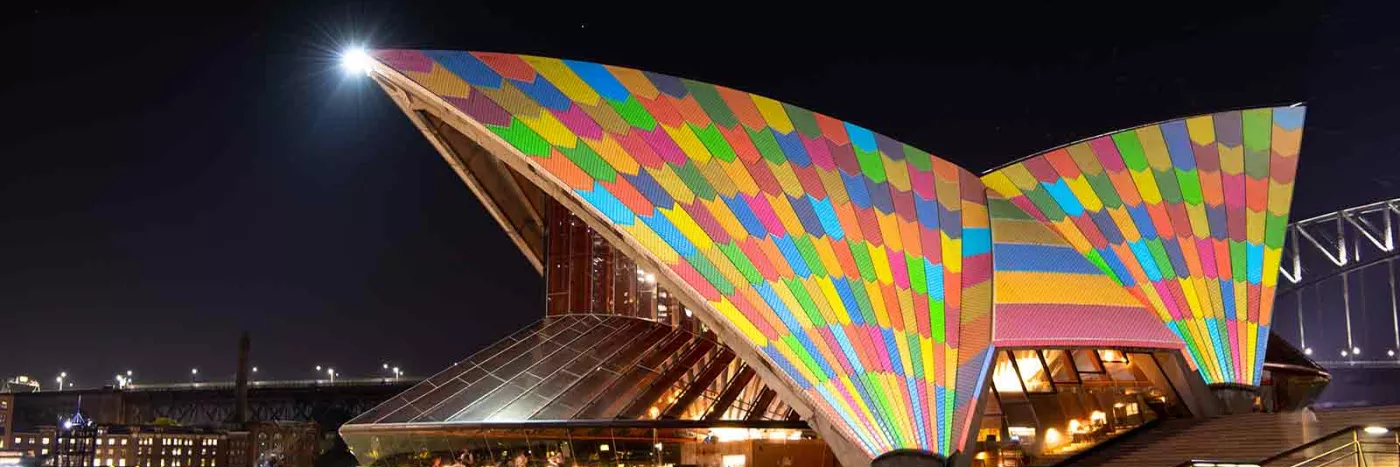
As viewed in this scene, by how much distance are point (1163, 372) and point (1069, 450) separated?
272cm

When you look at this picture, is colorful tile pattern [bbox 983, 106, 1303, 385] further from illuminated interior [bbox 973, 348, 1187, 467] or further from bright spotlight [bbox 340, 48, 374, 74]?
bright spotlight [bbox 340, 48, 374, 74]

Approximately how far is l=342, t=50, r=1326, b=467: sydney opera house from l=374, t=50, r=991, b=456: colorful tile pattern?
0.17 ft

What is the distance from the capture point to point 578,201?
21.2m

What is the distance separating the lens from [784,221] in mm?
22281

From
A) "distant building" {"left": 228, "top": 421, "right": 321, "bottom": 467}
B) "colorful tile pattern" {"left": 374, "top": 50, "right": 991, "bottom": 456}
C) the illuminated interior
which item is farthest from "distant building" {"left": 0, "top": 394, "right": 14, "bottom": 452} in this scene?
the illuminated interior

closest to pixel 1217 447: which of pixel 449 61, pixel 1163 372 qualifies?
pixel 1163 372

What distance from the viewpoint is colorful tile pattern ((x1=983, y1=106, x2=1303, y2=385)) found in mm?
24734

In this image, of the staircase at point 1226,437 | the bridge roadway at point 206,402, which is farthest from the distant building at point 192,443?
the staircase at point 1226,437

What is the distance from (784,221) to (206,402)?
10956cm

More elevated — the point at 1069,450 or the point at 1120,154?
the point at 1120,154

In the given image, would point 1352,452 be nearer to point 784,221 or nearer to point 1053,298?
point 1053,298

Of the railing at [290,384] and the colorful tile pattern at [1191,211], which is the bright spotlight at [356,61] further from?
the railing at [290,384]

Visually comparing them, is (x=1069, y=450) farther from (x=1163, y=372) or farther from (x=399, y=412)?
(x=399, y=412)

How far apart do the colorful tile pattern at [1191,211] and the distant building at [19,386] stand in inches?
5087
